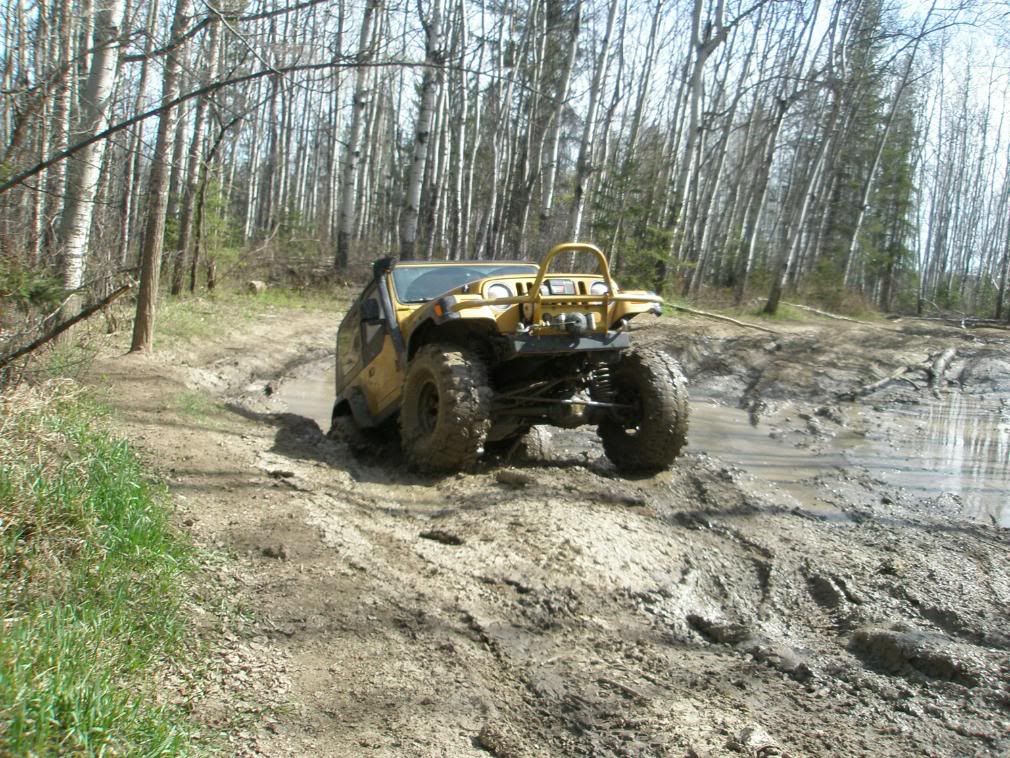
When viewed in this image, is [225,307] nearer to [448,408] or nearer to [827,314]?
[448,408]

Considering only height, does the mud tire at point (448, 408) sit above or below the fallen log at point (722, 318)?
below

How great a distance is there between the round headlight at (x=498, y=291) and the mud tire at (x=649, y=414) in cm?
116

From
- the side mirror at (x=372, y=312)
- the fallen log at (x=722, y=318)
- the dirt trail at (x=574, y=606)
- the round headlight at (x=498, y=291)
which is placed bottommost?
the dirt trail at (x=574, y=606)

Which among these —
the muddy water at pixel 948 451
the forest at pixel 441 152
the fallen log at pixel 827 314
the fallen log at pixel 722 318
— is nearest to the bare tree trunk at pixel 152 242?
the forest at pixel 441 152

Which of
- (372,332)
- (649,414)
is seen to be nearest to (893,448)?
(649,414)

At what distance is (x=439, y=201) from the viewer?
90.5 feet

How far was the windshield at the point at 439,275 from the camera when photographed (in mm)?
7520

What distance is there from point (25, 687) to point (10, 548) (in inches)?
43.5

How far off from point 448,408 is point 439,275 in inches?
82.8

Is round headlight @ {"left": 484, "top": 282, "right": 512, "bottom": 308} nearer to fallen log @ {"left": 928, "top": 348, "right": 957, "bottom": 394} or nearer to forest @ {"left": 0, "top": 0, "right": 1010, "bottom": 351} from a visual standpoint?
forest @ {"left": 0, "top": 0, "right": 1010, "bottom": 351}

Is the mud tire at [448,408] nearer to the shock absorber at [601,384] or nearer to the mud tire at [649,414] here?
the shock absorber at [601,384]

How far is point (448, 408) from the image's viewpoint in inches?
237

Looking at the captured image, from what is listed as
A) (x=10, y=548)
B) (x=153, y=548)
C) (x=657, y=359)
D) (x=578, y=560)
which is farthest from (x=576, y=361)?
(x=10, y=548)

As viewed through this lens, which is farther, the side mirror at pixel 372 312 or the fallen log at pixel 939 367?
the fallen log at pixel 939 367
